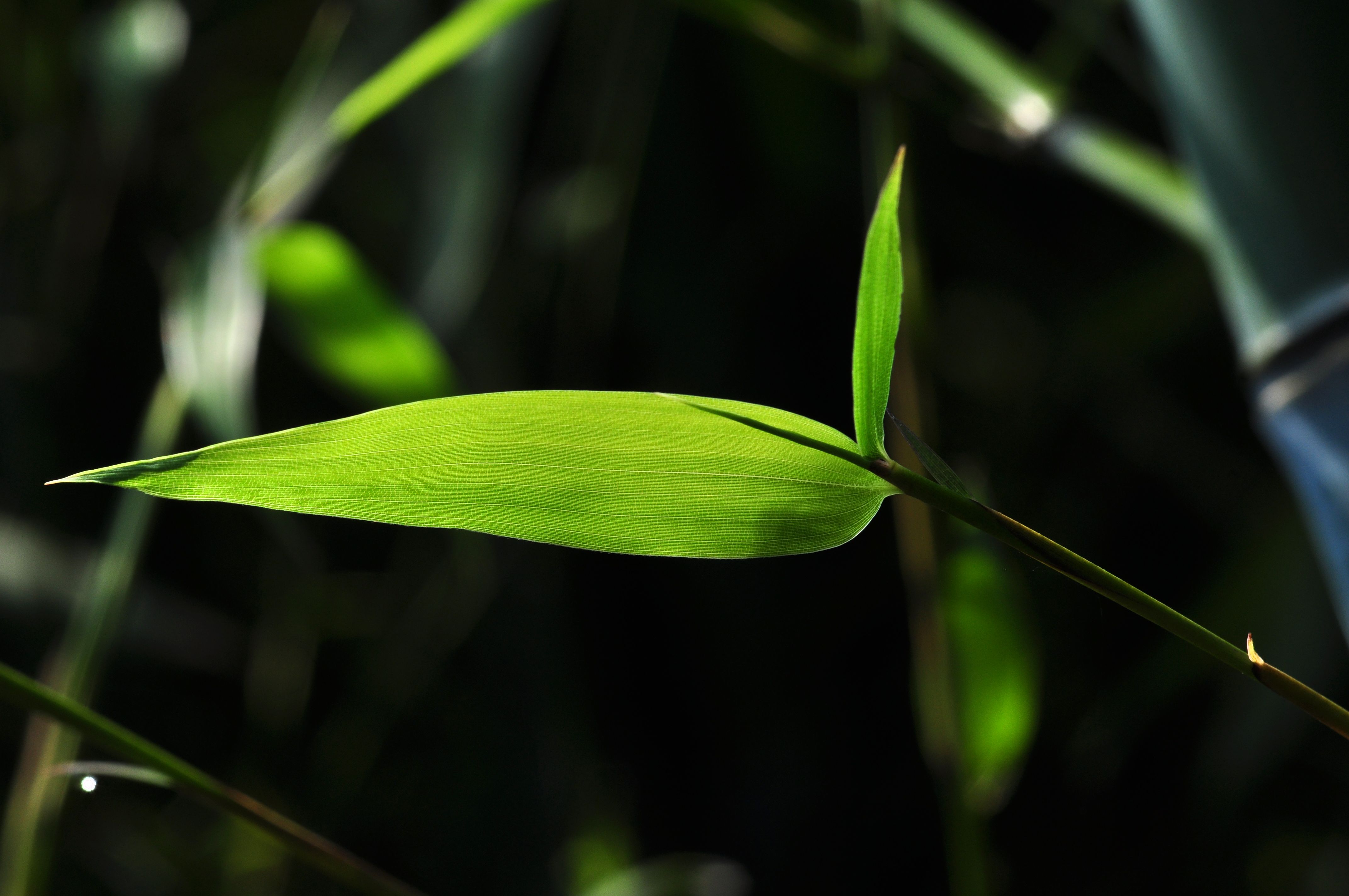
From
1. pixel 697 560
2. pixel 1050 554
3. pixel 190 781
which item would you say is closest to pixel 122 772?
pixel 190 781

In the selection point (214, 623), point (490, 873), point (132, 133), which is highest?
point (132, 133)

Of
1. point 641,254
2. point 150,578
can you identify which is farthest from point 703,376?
point 150,578

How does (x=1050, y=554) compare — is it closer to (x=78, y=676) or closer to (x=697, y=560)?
(x=78, y=676)

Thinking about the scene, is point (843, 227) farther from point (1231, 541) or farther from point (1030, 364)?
point (1231, 541)

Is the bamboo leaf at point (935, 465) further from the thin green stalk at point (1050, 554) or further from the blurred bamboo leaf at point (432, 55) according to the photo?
the blurred bamboo leaf at point (432, 55)

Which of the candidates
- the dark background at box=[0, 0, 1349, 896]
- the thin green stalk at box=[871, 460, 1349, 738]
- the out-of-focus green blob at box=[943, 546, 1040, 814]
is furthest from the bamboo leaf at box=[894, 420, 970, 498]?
the dark background at box=[0, 0, 1349, 896]
